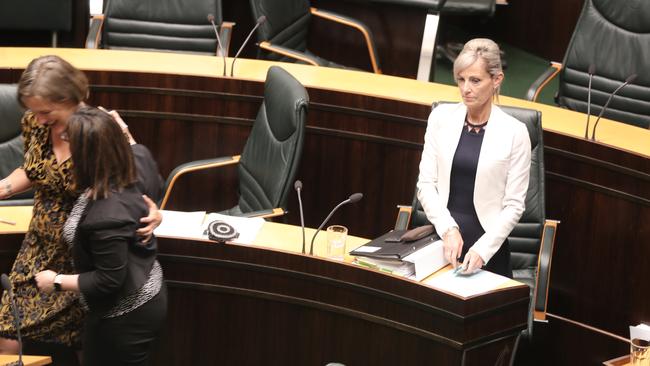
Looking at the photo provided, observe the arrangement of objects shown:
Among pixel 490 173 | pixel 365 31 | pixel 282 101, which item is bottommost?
pixel 490 173

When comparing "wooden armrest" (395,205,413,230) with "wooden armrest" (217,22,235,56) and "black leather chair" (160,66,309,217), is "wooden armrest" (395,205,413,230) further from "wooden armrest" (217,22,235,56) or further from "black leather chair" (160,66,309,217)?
"wooden armrest" (217,22,235,56)

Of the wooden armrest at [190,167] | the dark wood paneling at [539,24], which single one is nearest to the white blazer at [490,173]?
the wooden armrest at [190,167]

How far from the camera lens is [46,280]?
8.14 ft

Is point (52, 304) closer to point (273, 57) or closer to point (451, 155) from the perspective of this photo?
point (451, 155)

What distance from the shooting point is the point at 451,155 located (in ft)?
9.95

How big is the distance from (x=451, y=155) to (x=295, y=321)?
26.8 inches

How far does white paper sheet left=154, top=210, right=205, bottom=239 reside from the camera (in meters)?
2.94

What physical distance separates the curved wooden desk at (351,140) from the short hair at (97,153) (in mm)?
1605

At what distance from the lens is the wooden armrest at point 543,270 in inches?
129

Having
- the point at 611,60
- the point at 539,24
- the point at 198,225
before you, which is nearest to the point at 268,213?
the point at 198,225

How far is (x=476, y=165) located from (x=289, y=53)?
1820 mm

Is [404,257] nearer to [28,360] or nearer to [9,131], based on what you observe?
[28,360]

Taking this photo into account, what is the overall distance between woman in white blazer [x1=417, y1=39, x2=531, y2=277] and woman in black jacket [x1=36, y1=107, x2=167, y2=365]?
0.90 meters

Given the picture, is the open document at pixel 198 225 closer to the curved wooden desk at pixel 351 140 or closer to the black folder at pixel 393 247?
the black folder at pixel 393 247
